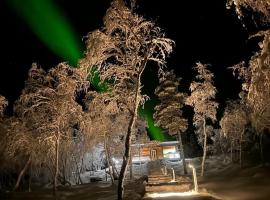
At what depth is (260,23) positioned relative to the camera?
10188mm

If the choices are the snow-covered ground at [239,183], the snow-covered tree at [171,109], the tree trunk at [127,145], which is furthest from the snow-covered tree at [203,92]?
the tree trunk at [127,145]

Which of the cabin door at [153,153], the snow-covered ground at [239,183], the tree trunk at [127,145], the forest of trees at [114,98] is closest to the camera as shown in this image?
the forest of trees at [114,98]

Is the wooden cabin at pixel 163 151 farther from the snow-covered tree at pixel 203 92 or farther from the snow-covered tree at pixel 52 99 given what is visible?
the snow-covered tree at pixel 52 99

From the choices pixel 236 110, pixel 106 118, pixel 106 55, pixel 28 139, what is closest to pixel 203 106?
pixel 236 110

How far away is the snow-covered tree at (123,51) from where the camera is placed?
56.3 ft

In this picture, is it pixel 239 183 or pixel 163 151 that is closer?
pixel 239 183

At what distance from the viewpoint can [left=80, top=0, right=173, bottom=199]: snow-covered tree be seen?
17.2 metres

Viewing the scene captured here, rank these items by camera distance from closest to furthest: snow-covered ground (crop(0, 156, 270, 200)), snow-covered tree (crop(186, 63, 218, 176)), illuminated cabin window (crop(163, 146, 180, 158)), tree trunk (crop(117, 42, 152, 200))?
tree trunk (crop(117, 42, 152, 200)) → snow-covered ground (crop(0, 156, 270, 200)) → snow-covered tree (crop(186, 63, 218, 176)) → illuminated cabin window (crop(163, 146, 180, 158))

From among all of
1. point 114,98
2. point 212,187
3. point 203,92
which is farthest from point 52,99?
point 203,92

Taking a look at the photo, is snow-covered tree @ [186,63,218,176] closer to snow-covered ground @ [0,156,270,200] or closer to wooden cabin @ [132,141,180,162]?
snow-covered ground @ [0,156,270,200]

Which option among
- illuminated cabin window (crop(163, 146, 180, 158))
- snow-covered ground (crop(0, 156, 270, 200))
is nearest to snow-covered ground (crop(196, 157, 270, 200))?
snow-covered ground (crop(0, 156, 270, 200))

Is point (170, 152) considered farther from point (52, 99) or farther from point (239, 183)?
point (52, 99)

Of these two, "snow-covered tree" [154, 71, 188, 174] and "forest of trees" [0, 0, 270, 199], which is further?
"snow-covered tree" [154, 71, 188, 174]

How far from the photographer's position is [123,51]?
18.8 metres
